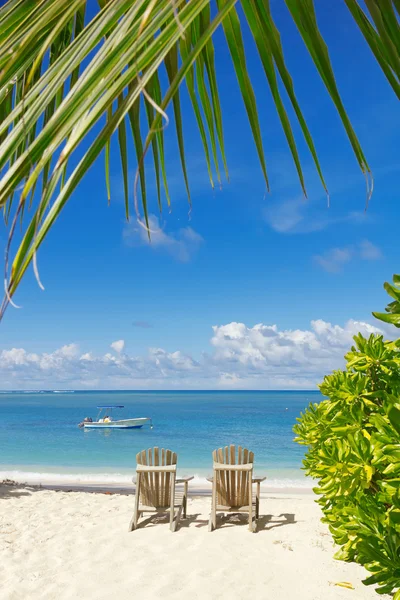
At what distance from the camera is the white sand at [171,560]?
14.0 feet

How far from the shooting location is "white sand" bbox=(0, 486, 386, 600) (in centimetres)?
426

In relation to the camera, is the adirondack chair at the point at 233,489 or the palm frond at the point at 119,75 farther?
the adirondack chair at the point at 233,489

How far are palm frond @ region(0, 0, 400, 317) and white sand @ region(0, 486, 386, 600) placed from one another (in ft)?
14.0

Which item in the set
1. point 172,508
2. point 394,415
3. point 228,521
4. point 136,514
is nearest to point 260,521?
point 228,521

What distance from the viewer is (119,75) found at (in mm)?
541

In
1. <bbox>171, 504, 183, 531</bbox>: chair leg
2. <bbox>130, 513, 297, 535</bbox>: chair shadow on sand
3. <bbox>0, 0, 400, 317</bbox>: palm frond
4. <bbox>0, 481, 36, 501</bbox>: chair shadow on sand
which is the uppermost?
<bbox>0, 0, 400, 317</bbox>: palm frond

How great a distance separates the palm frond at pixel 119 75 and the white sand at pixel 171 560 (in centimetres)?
426

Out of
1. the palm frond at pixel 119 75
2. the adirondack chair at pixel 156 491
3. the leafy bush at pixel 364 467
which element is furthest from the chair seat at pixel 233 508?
the palm frond at pixel 119 75

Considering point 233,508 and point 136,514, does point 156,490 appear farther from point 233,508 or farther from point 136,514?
point 233,508

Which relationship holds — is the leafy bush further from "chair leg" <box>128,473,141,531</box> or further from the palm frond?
"chair leg" <box>128,473,141,531</box>

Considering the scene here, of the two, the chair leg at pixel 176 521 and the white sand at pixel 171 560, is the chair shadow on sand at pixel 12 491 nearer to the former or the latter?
the white sand at pixel 171 560

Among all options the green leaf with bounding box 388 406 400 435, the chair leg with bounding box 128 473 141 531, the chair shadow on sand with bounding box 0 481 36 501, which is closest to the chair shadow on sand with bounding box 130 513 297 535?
the chair leg with bounding box 128 473 141 531

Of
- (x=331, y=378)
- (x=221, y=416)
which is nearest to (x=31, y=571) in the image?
(x=331, y=378)

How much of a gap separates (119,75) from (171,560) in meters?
5.45
